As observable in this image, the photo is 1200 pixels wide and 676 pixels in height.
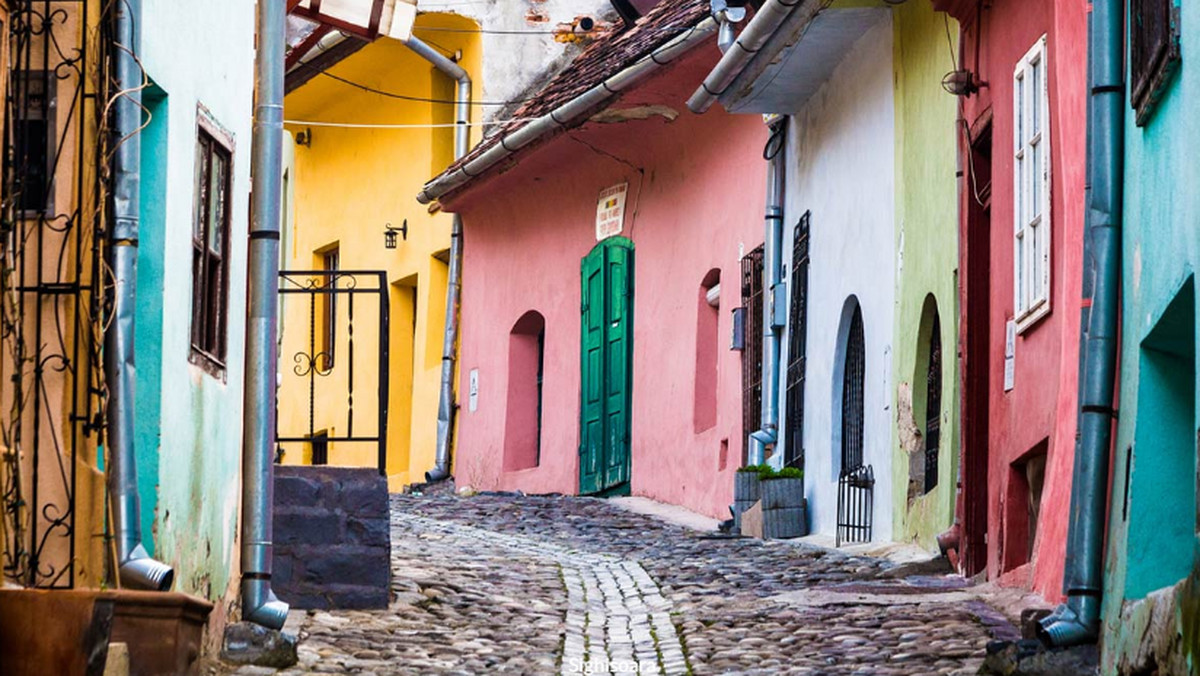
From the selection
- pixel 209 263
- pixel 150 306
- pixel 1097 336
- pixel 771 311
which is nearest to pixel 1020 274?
pixel 1097 336

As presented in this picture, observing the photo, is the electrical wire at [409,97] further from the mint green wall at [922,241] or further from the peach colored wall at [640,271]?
the mint green wall at [922,241]

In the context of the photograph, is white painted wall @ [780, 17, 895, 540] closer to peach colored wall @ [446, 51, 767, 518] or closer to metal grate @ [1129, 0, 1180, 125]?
peach colored wall @ [446, 51, 767, 518]

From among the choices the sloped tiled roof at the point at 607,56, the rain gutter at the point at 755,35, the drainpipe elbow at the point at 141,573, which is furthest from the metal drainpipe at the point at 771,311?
the drainpipe elbow at the point at 141,573

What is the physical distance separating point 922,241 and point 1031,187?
2697mm

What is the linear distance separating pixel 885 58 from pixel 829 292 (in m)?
2.00

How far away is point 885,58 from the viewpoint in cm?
1522

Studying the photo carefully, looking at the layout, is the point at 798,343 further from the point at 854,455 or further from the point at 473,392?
the point at 473,392

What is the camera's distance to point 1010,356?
11406 millimetres

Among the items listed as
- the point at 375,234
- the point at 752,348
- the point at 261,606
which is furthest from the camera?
the point at 375,234

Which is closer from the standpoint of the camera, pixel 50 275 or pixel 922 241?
pixel 50 275

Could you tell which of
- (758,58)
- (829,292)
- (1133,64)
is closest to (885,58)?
(758,58)

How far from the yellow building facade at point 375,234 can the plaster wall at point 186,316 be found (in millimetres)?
13787

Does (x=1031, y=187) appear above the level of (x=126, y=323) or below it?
above

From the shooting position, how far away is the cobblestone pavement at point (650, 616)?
911 centimetres
